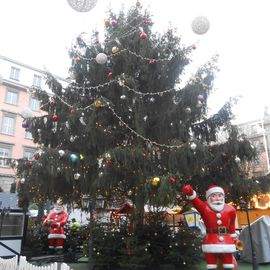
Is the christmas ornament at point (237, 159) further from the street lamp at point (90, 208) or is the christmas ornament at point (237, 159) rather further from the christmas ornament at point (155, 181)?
the street lamp at point (90, 208)

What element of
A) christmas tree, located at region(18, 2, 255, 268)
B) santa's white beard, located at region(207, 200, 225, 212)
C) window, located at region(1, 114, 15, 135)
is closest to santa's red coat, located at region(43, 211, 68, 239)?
christmas tree, located at region(18, 2, 255, 268)

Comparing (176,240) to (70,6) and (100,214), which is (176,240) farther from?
(70,6)

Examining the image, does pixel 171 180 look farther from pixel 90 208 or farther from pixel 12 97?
pixel 12 97

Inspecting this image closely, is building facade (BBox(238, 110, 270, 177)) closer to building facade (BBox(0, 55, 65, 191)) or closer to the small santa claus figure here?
building facade (BBox(0, 55, 65, 191))

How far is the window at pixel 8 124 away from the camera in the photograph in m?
35.3

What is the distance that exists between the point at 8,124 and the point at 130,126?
94.6 feet

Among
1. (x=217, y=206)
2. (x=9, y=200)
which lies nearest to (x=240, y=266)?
(x=217, y=206)

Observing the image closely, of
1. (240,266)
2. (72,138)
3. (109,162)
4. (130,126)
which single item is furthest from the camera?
(240,266)

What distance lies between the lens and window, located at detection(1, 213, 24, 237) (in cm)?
1152

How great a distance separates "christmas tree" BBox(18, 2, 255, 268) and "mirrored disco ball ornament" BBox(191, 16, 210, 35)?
1.42 m

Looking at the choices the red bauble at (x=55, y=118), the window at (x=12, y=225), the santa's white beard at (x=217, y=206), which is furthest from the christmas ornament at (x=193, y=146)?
the window at (x=12, y=225)

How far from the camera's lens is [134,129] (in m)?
9.90

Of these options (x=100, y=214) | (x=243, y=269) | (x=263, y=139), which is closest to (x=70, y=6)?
(x=100, y=214)

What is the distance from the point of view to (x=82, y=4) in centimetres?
659
